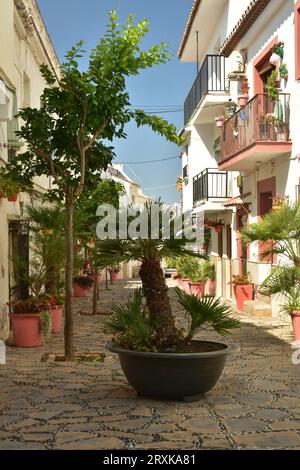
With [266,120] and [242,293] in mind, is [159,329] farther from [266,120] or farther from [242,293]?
[242,293]

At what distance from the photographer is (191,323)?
676 cm

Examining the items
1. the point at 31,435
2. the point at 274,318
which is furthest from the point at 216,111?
the point at 31,435

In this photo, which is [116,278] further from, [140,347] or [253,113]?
[140,347]

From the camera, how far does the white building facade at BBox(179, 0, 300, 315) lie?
44.6ft

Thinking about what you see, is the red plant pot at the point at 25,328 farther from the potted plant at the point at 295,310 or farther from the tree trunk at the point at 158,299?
the tree trunk at the point at 158,299

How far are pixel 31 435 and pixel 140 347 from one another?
150 cm

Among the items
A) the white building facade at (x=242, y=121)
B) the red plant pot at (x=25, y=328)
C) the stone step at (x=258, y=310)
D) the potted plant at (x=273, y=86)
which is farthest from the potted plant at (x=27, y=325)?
the potted plant at (x=273, y=86)

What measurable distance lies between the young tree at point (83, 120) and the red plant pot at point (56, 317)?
10.0ft

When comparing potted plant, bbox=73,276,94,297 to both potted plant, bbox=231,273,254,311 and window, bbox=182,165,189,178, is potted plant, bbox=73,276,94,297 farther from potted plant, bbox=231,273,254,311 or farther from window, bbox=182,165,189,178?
window, bbox=182,165,189,178

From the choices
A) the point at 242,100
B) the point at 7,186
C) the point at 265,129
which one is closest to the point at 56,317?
the point at 7,186

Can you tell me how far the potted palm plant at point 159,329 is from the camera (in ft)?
21.2

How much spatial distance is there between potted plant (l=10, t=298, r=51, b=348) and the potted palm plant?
3919 mm

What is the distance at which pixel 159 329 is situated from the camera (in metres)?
6.73

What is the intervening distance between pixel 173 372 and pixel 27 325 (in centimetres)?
474
